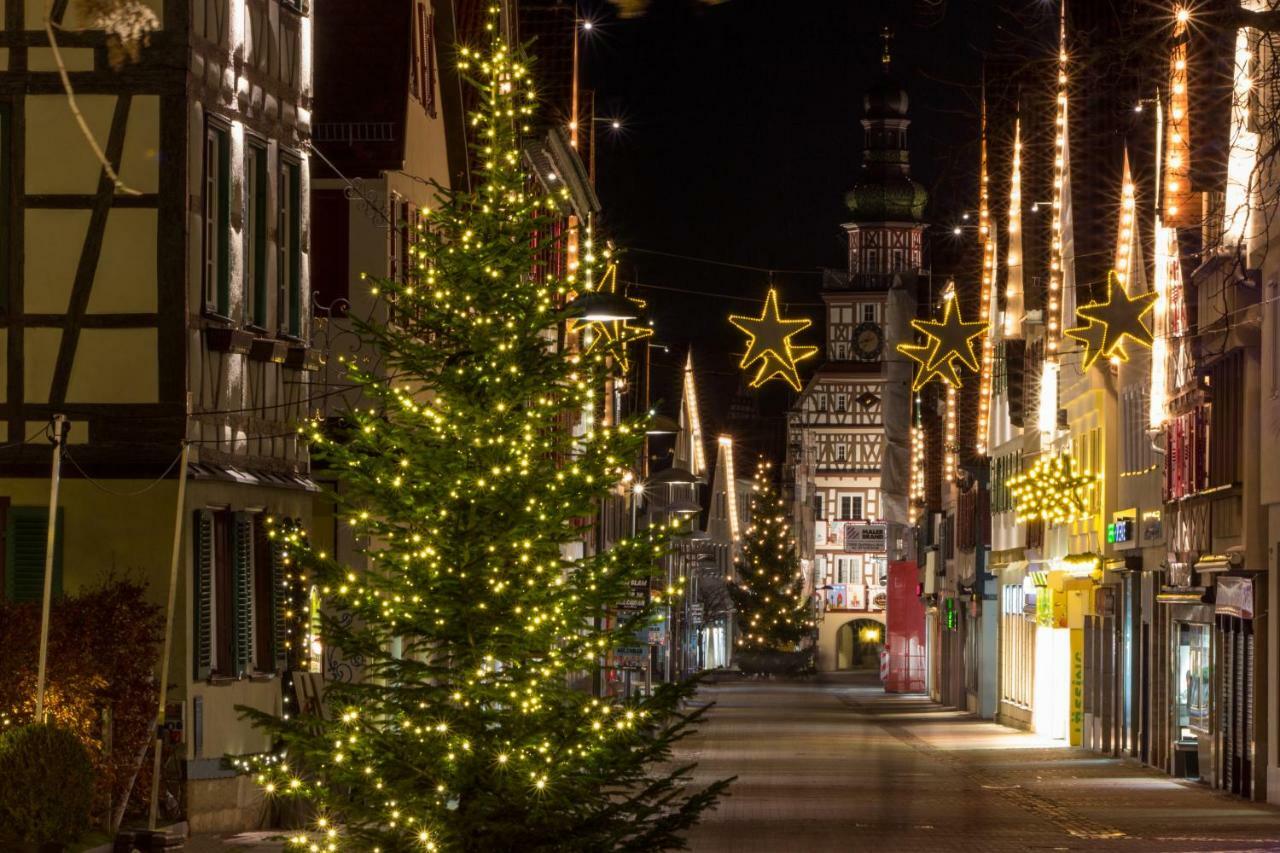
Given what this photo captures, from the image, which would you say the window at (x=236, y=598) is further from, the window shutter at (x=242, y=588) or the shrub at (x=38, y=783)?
the shrub at (x=38, y=783)

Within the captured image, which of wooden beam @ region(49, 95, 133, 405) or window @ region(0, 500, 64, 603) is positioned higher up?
wooden beam @ region(49, 95, 133, 405)

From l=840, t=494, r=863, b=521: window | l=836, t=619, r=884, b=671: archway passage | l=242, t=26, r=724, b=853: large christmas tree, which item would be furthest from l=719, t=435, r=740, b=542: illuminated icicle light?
l=242, t=26, r=724, b=853: large christmas tree

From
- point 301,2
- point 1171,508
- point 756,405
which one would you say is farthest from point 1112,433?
point 756,405

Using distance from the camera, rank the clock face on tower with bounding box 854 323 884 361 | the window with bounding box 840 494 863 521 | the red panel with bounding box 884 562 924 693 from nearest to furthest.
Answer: the red panel with bounding box 884 562 924 693, the window with bounding box 840 494 863 521, the clock face on tower with bounding box 854 323 884 361

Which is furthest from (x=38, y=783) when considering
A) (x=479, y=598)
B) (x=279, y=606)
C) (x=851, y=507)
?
(x=851, y=507)

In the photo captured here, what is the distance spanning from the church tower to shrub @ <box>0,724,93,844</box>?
310ft

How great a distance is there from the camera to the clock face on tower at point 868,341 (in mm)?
126750

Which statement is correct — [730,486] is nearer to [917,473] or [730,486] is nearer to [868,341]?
[868,341]

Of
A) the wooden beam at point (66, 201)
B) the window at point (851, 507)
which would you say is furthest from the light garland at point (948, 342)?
the window at point (851, 507)

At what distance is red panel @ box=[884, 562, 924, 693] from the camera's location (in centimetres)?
7825

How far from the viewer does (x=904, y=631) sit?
79875 millimetres

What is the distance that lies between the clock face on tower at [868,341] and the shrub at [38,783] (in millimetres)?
111645

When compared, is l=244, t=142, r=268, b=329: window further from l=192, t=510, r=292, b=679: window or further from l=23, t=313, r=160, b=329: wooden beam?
l=23, t=313, r=160, b=329: wooden beam

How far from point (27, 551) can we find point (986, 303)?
1476 inches
